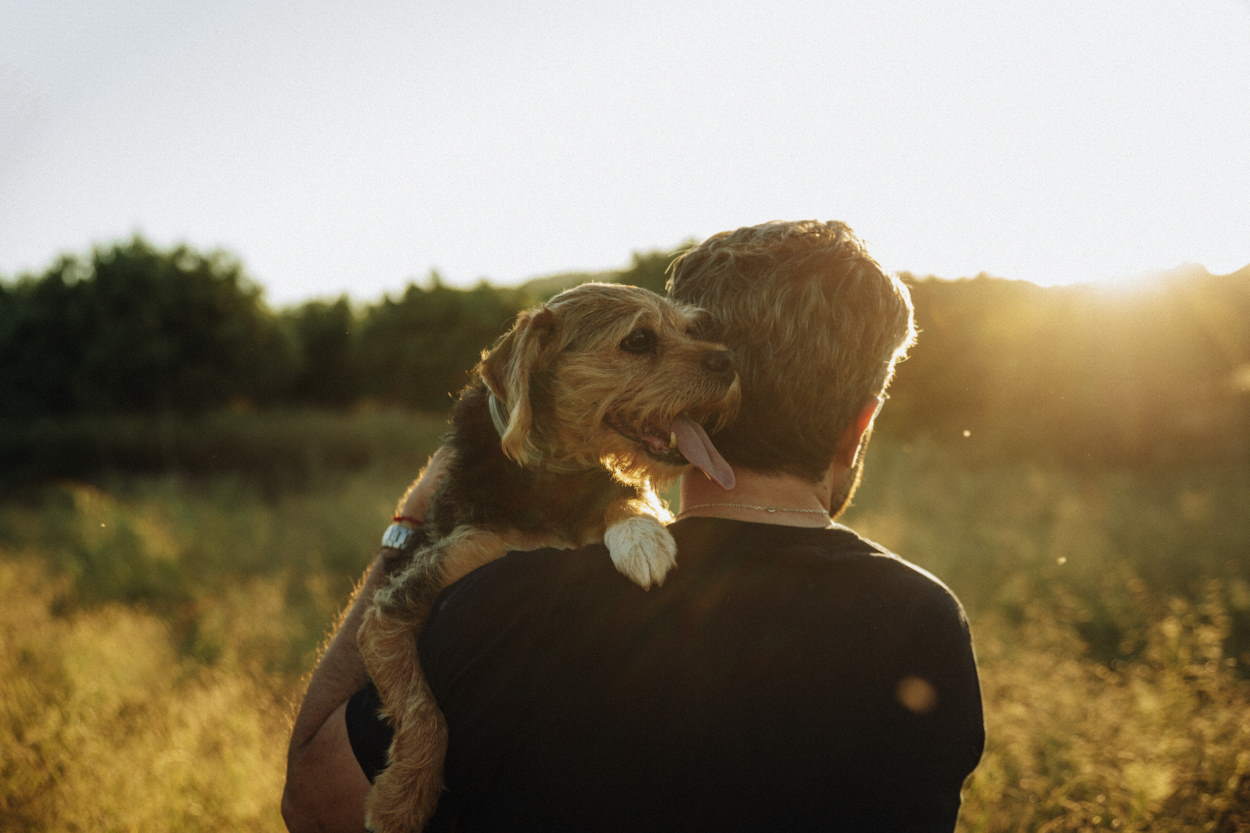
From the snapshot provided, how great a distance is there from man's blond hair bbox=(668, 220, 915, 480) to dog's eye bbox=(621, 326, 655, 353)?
0.82 metres

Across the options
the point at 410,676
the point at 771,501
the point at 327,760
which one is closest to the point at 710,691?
the point at 771,501

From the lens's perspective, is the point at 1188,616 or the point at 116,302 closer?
the point at 1188,616

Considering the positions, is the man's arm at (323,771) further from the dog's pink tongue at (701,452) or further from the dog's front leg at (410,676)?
the dog's pink tongue at (701,452)

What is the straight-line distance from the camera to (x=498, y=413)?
3143 millimetres

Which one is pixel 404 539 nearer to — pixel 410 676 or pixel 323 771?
pixel 410 676

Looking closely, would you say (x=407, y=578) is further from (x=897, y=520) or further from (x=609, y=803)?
(x=897, y=520)

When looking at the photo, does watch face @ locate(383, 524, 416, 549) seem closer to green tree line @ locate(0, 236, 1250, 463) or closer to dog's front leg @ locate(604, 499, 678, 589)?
dog's front leg @ locate(604, 499, 678, 589)

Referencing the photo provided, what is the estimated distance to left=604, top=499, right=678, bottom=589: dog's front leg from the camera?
1.91m

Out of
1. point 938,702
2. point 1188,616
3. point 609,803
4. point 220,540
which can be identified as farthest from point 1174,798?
point 220,540

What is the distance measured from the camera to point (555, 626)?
1799 millimetres

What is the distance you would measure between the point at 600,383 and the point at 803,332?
1173mm

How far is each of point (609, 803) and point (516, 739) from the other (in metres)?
0.24

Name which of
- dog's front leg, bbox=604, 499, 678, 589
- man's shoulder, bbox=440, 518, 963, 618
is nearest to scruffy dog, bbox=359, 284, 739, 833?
dog's front leg, bbox=604, 499, 678, 589

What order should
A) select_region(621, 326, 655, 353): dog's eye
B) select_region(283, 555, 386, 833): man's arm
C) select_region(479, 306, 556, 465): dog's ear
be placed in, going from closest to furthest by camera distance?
select_region(283, 555, 386, 833): man's arm → select_region(479, 306, 556, 465): dog's ear → select_region(621, 326, 655, 353): dog's eye
